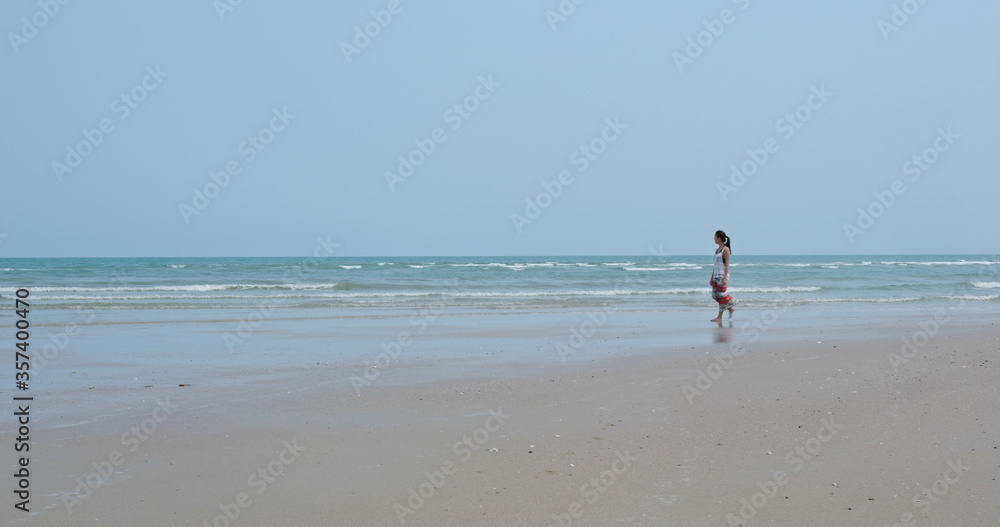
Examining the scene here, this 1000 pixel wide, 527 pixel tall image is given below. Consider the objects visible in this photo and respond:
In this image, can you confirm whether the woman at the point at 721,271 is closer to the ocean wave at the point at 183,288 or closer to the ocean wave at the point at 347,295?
the ocean wave at the point at 347,295

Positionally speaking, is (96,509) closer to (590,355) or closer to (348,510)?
(348,510)

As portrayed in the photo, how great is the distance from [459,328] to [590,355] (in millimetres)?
4372

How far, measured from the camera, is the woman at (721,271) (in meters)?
12.9
